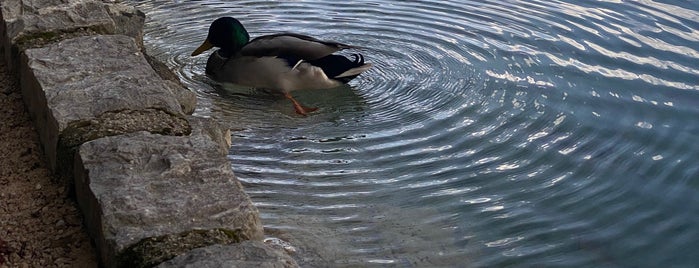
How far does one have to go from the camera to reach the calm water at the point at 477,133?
432cm

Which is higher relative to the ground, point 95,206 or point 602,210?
point 95,206

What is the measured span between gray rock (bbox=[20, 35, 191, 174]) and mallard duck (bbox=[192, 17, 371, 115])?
1.77 metres

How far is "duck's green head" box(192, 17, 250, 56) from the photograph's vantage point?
22.0 feet

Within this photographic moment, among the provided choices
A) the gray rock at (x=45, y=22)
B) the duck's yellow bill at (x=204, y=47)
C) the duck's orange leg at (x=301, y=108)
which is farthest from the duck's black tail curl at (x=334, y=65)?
the gray rock at (x=45, y=22)

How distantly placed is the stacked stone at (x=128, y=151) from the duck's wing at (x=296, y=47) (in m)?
1.49

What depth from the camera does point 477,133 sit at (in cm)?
543

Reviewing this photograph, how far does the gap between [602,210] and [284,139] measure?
5.77ft

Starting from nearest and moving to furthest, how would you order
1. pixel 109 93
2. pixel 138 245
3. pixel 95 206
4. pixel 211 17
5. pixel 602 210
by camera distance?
pixel 138 245, pixel 95 206, pixel 109 93, pixel 602 210, pixel 211 17

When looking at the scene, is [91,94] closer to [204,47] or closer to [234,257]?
[234,257]

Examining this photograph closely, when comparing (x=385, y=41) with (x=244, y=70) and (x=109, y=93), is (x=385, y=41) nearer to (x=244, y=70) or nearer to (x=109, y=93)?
(x=244, y=70)

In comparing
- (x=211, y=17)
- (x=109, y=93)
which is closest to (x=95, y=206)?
(x=109, y=93)

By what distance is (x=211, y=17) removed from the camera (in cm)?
777

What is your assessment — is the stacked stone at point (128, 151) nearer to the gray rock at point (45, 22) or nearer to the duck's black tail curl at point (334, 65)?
the gray rock at point (45, 22)

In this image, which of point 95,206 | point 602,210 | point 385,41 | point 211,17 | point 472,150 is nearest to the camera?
point 95,206
